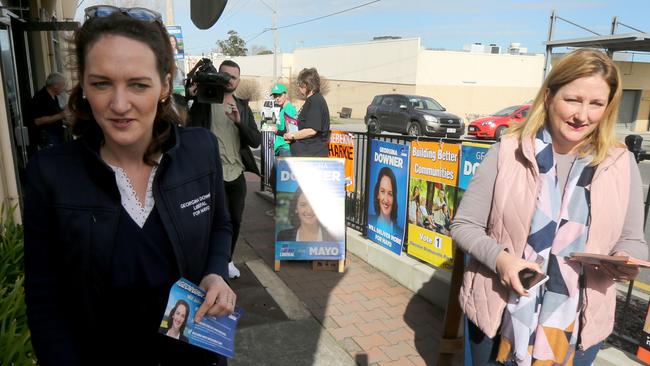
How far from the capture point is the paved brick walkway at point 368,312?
3.36 metres

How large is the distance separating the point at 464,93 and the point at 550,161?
36517mm

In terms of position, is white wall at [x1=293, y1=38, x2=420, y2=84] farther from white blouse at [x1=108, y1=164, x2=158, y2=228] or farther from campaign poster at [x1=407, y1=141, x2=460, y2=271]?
white blouse at [x1=108, y1=164, x2=158, y2=228]

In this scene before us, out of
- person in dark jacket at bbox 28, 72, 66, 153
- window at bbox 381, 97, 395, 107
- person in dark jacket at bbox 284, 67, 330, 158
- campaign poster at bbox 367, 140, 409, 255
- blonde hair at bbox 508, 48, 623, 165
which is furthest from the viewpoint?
window at bbox 381, 97, 395, 107

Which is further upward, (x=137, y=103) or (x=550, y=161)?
(x=137, y=103)

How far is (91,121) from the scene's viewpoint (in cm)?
143

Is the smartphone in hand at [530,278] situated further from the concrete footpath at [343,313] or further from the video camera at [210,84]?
the video camera at [210,84]

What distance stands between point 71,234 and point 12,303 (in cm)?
Result: 189

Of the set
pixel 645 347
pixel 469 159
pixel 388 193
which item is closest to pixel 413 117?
pixel 388 193

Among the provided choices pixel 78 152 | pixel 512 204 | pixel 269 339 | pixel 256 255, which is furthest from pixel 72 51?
pixel 256 255

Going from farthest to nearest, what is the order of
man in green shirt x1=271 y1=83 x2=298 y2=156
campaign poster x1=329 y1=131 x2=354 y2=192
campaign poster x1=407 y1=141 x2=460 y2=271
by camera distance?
1. man in green shirt x1=271 y1=83 x2=298 y2=156
2. campaign poster x1=329 y1=131 x2=354 y2=192
3. campaign poster x1=407 y1=141 x2=460 y2=271

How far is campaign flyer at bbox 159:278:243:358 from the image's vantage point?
1.31 metres

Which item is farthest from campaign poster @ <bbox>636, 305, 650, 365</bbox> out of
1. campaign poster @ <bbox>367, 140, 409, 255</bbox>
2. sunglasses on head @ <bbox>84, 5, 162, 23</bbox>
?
sunglasses on head @ <bbox>84, 5, 162, 23</bbox>

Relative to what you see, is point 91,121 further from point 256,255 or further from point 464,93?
point 464,93

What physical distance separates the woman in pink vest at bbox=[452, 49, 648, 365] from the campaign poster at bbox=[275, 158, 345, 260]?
2848mm
